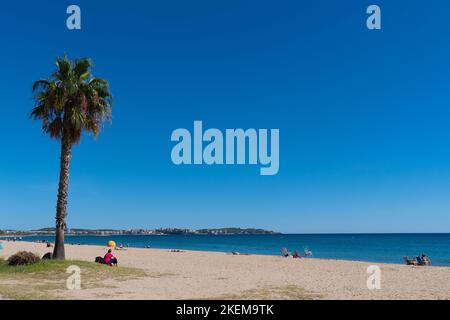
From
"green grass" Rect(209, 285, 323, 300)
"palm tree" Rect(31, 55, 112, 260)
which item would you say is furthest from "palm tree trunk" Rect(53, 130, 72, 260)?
"green grass" Rect(209, 285, 323, 300)

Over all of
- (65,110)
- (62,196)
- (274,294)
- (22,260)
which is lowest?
(274,294)

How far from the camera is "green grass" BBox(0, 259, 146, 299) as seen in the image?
14.5 metres

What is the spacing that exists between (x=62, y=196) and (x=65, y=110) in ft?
14.8

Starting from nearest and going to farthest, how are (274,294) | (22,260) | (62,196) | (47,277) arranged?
(274,294), (47,277), (22,260), (62,196)

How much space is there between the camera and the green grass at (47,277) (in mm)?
14469

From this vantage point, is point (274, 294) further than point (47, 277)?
No

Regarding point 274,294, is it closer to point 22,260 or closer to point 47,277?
point 47,277

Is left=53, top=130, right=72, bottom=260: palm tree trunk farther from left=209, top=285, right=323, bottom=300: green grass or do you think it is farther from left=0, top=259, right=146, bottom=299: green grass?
left=209, top=285, right=323, bottom=300: green grass

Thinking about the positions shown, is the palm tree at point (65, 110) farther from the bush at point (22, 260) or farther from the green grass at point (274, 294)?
the green grass at point (274, 294)

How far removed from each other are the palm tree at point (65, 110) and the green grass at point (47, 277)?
2196 mm

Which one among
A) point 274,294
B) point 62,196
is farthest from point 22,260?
point 274,294

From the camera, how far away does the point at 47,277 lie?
18703 mm
